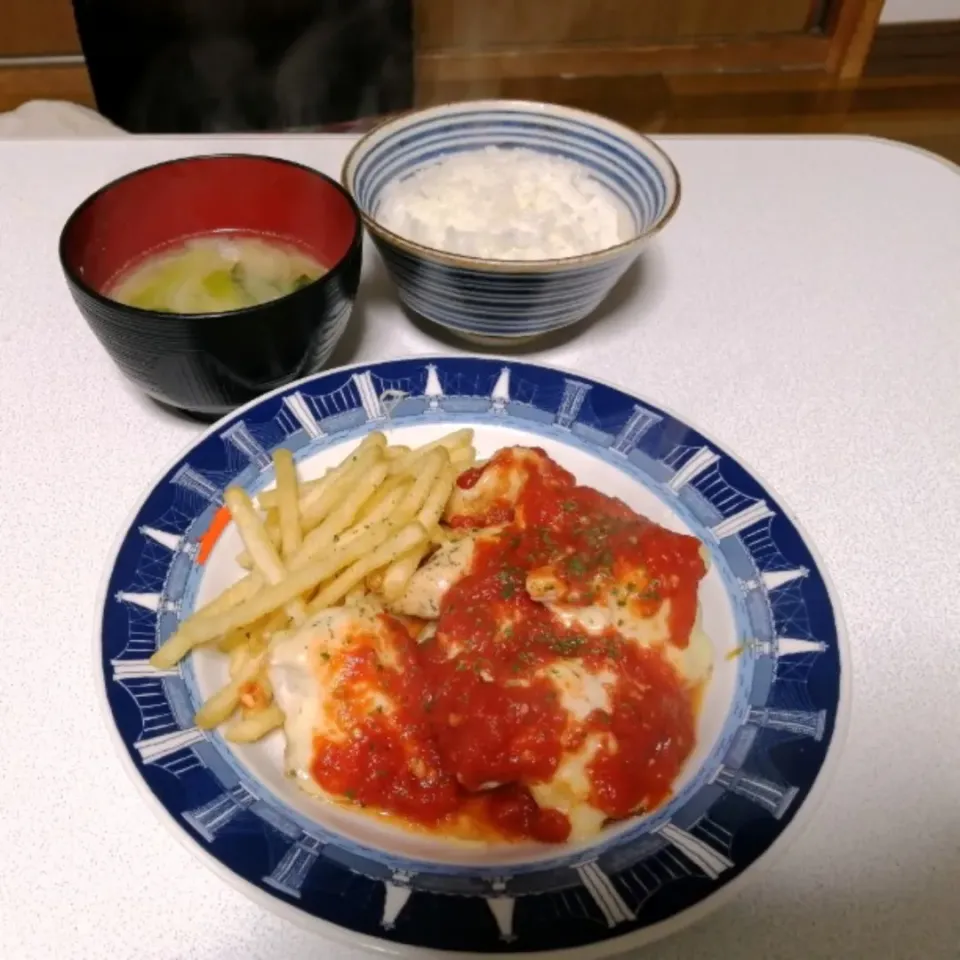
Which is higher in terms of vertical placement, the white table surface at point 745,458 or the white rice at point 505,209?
the white rice at point 505,209

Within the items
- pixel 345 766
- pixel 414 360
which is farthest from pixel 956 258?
pixel 345 766

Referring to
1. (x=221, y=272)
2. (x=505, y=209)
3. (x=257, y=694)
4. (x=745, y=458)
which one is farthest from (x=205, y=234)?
(x=745, y=458)

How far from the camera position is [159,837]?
1.16 m

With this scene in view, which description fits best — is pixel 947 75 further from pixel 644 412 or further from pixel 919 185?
pixel 644 412

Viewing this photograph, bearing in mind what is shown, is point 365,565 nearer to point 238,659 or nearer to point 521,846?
point 238,659

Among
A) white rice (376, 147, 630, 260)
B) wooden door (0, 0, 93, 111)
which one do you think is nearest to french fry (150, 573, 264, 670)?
white rice (376, 147, 630, 260)

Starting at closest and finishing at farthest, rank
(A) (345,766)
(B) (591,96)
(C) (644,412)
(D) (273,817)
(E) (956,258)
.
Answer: (D) (273,817), (A) (345,766), (C) (644,412), (E) (956,258), (B) (591,96)

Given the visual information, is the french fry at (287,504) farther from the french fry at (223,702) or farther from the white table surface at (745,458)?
the white table surface at (745,458)

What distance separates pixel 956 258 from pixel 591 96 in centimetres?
330

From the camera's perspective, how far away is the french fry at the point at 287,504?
1.36 m

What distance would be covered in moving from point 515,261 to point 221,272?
0.55 metres

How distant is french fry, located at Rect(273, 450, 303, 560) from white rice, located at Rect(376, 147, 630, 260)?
568 millimetres

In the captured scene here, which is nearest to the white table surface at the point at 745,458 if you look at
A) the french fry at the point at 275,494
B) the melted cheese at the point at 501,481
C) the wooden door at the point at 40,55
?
the french fry at the point at 275,494

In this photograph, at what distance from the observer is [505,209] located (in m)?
1.85
